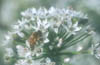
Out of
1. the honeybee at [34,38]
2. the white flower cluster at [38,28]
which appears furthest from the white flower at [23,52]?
the honeybee at [34,38]

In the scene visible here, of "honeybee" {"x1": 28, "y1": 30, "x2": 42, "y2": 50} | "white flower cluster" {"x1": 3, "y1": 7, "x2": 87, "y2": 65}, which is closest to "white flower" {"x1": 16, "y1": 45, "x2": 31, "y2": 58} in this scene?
"white flower cluster" {"x1": 3, "y1": 7, "x2": 87, "y2": 65}

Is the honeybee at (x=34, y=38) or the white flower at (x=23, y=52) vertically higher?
the honeybee at (x=34, y=38)

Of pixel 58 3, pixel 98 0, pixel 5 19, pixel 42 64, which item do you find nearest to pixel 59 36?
pixel 42 64

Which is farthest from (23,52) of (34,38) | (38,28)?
(38,28)

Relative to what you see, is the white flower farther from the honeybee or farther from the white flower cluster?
the honeybee

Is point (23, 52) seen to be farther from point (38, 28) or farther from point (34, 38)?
point (38, 28)

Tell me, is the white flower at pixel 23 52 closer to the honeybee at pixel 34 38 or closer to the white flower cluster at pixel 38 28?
the white flower cluster at pixel 38 28
